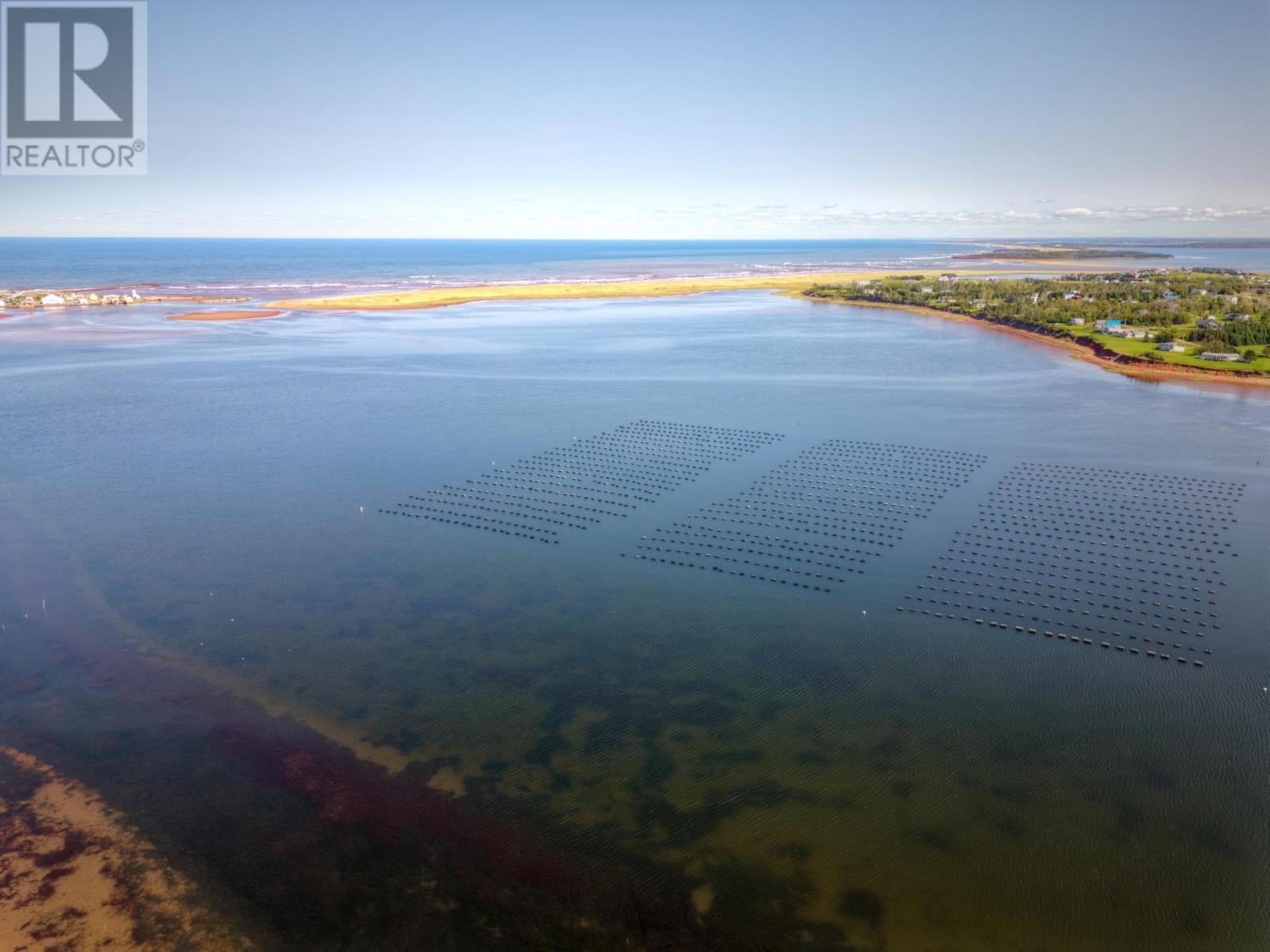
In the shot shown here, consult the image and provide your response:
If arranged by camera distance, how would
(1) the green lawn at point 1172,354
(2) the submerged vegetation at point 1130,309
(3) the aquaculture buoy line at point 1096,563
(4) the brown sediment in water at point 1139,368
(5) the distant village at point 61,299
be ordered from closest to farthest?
(3) the aquaculture buoy line at point 1096,563 < (4) the brown sediment in water at point 1139,368 < (1) the green lawn at point 1172,354 < (2) the submerged vegetation at point 1130,309 < (5) the distant village at point 61,299

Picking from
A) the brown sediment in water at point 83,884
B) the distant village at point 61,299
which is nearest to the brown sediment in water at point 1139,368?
the brown sediment in water at point 83,884

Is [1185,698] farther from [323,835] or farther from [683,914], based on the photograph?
[323,835]

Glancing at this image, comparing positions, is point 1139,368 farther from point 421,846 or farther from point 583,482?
point 421,846

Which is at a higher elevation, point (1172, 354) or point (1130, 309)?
point (1130, 309)

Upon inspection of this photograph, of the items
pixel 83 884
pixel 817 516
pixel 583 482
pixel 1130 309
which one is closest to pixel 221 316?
pixel 583 482

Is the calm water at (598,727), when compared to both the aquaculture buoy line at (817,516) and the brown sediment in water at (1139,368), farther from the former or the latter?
the brown sediment in water at (1139,368)

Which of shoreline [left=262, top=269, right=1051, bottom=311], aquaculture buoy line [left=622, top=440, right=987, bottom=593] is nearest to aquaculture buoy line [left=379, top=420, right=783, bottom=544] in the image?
aquaculture buoy line [left=622, top=440, right=987, bottom=593]

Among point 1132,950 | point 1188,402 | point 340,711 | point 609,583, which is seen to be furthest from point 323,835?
point 1188,402
